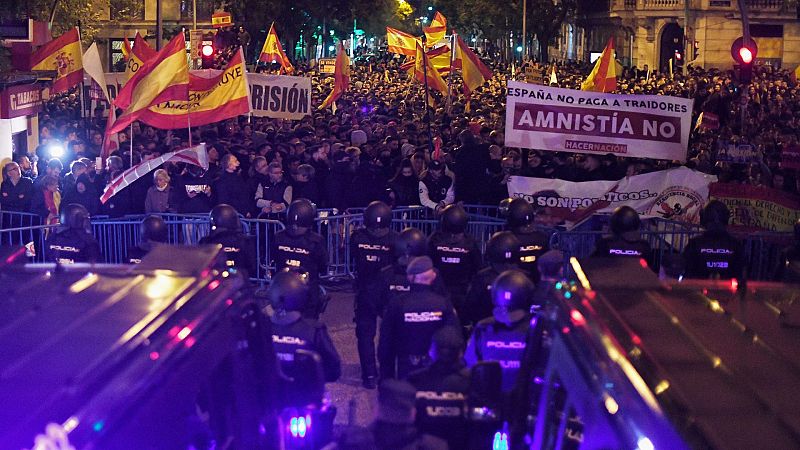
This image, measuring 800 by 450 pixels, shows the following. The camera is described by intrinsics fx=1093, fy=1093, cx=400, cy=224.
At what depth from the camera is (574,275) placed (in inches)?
206

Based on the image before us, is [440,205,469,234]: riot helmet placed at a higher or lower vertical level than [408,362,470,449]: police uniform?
higher

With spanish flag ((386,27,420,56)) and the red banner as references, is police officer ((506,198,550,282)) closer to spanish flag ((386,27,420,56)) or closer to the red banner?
the red banner

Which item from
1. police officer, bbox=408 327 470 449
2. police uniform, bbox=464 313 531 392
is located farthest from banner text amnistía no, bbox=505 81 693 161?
police officer, bbox=408 327 470 449

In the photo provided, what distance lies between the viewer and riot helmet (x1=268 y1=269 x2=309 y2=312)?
21.3 feet

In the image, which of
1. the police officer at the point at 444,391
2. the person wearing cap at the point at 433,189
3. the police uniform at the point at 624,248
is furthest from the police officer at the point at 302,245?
the person wearing cap at the point at 433,189

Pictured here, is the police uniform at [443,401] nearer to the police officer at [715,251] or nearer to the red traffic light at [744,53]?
the police officer at [715,251]

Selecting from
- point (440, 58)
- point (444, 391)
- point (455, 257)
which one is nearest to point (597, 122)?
point (455, 257)

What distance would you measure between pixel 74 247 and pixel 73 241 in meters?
0.05

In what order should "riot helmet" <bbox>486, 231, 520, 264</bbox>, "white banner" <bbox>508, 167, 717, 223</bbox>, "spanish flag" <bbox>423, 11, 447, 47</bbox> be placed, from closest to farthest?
"riot helmet" <bbox>486, 231, 520, 264</bbox> < "white banner" <bbox>508, 167, 717, 223</bbox> < "spanish flag" <bbox>423, 11, 447, 47</bbox>

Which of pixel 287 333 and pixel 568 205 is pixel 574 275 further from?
pixel 568 205

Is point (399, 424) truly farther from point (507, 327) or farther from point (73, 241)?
point (73, 241)

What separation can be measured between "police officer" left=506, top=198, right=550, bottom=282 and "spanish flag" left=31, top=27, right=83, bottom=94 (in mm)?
13343

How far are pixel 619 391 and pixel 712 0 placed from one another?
209 feet

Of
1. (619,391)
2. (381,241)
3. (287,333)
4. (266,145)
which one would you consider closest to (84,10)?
(266,145)
